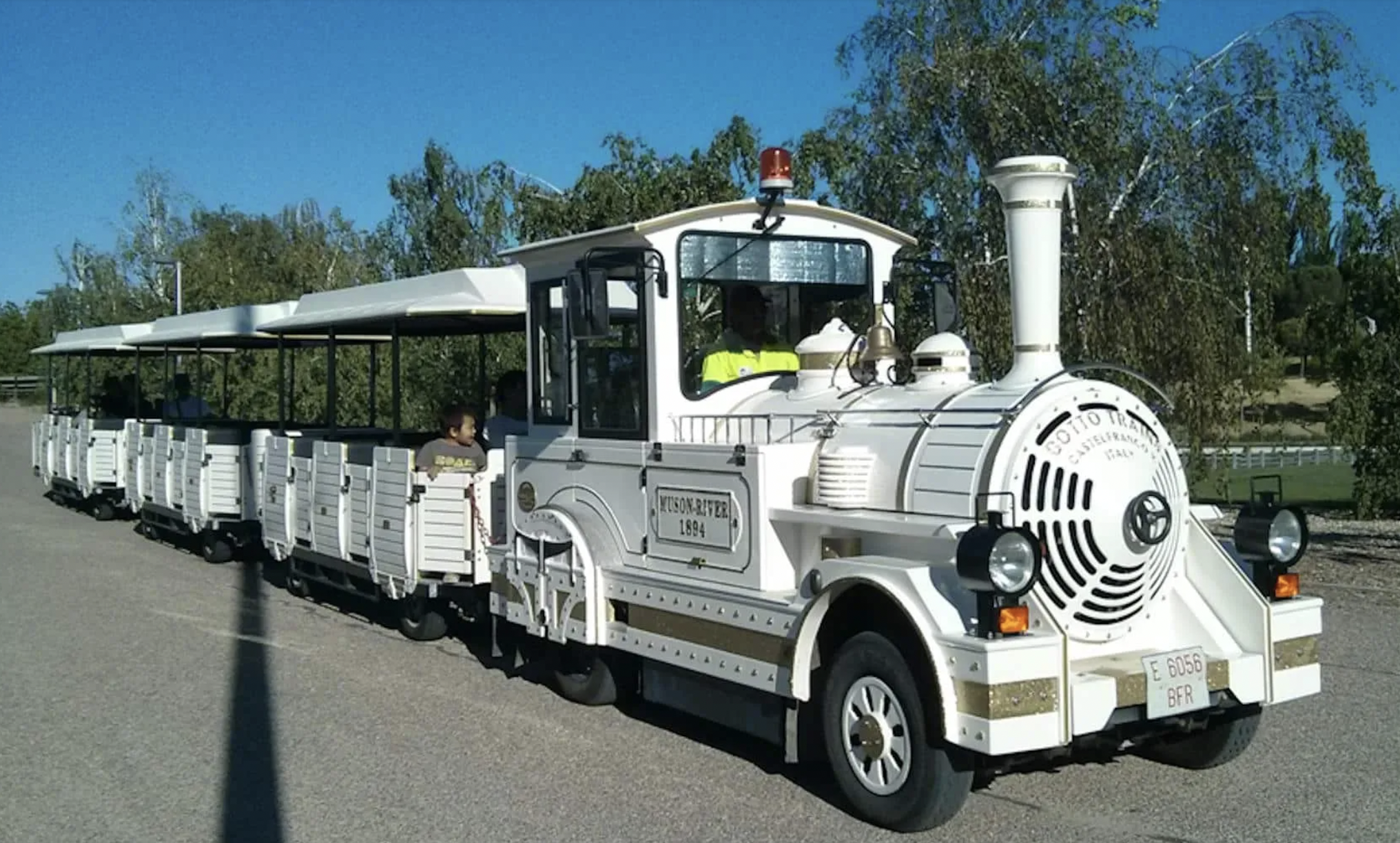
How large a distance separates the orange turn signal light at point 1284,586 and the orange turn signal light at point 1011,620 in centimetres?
152

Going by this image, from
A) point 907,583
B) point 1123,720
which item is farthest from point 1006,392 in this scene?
point 1123,720

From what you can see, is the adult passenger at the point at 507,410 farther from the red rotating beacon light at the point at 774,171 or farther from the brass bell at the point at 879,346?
the brass bell at the point at 879,346

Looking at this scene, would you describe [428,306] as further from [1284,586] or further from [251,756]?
[1284,586]

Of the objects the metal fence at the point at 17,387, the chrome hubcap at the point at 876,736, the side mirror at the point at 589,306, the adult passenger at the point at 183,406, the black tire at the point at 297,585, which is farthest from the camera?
the metal fence at the point at 17,387

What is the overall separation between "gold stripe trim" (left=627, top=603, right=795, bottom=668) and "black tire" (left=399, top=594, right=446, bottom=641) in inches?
128

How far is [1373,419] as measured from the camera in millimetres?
14836

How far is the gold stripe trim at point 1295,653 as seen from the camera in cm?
566

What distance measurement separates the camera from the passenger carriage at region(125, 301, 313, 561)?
559 inches

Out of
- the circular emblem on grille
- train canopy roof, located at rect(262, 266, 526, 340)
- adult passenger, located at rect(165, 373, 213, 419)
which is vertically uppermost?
train canopy roof, located at rect(262, 266, 526, 340)

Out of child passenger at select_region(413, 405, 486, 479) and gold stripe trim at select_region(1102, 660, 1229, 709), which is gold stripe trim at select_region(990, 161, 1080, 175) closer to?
gold stripe trim at select_region(1102, 660, 1229, 709)

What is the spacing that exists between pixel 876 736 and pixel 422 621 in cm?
528

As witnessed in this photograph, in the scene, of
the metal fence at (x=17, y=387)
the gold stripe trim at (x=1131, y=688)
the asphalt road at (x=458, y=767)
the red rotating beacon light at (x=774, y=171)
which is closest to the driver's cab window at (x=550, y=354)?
the red rotating beacon light at (x=774, y=171)

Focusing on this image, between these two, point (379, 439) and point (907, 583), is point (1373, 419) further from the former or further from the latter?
point (907, 583)

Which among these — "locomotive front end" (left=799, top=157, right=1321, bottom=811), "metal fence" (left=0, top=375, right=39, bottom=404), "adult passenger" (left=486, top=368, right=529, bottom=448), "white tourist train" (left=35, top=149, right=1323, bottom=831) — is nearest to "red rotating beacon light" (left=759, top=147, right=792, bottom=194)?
"white tourist train" (left=35, top=149, right=1323, bottom=831)
